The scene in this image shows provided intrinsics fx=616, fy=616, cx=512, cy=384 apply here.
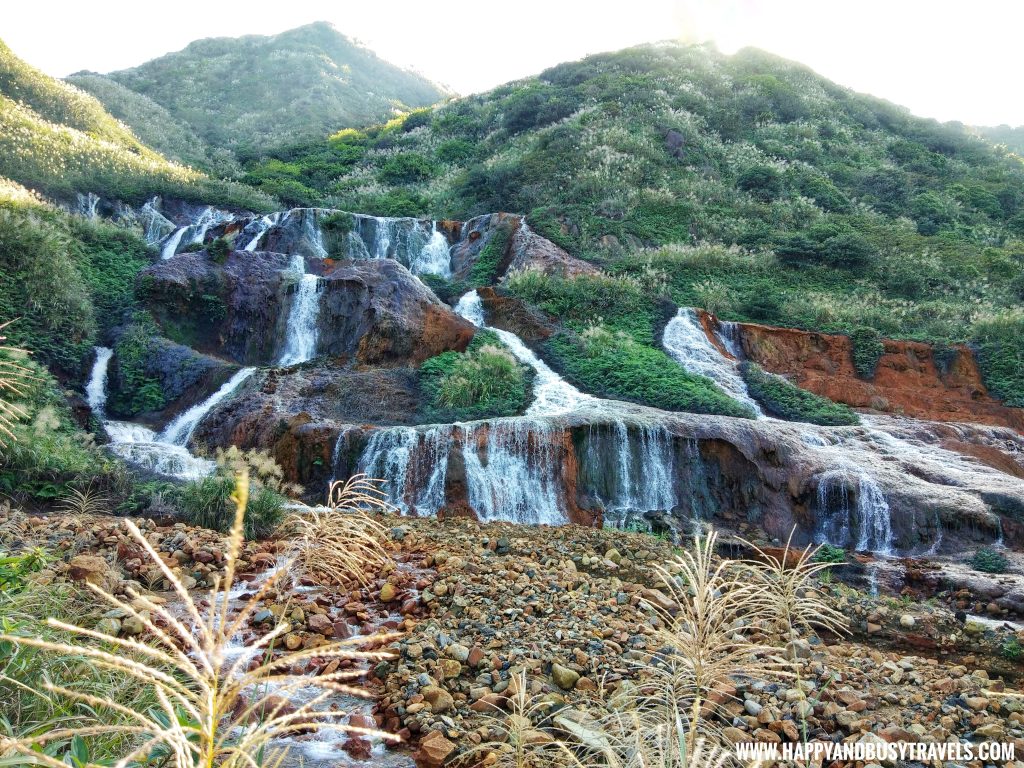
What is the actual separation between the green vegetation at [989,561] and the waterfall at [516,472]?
5.72 meters

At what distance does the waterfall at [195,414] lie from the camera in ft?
36.7

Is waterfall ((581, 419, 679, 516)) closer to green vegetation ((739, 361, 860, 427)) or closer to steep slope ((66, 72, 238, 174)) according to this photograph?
green vegetation ((739, 361, 860, 427))

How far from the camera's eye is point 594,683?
12.4 ft

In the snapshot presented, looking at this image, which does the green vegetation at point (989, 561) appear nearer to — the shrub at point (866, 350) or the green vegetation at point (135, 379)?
the shrub at point (866, 350)

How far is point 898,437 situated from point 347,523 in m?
11.2

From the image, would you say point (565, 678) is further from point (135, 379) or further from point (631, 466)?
point (135, 379)

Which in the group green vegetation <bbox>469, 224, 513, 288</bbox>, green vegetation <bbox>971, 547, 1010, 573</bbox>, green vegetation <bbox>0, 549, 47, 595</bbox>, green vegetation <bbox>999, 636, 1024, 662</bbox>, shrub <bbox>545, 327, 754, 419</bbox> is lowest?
green vegetation <bbox>999, 636, 1024, 662</bbox>

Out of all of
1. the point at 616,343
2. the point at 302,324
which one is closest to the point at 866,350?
the point at 616,343

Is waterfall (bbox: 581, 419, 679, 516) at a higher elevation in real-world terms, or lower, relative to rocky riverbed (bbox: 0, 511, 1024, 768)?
higher

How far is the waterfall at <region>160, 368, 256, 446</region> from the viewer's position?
36.7 ft

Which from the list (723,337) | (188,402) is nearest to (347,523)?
(188,402)

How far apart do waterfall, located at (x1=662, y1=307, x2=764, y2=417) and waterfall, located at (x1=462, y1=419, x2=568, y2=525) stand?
5299mm

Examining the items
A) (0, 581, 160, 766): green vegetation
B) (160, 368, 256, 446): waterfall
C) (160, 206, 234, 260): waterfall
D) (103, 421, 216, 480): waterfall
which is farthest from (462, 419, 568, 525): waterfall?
(160, 206, 234, 260): waterfall

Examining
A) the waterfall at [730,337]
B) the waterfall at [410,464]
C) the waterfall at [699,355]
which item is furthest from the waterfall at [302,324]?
the waterfall at [730,337]
